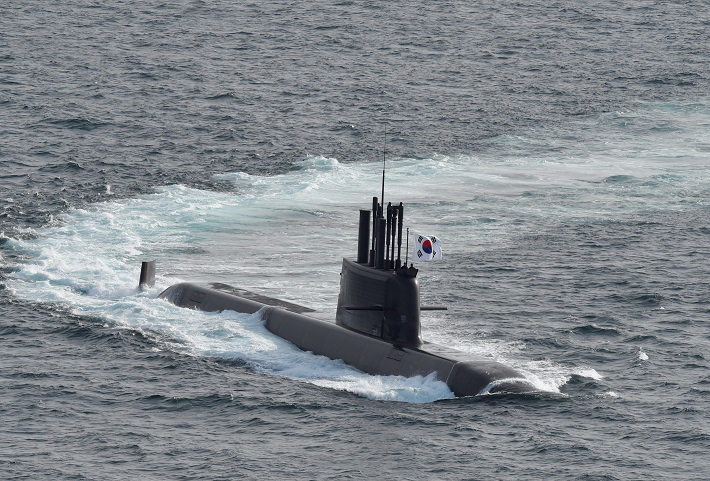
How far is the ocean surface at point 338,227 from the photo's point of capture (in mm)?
40031

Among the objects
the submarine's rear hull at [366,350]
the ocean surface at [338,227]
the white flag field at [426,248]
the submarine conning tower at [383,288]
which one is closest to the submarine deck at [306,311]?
the submarine's rear hull at [366,350]

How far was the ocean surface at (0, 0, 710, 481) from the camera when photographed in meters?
40.0

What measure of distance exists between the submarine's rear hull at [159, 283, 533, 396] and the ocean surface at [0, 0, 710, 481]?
0.45m

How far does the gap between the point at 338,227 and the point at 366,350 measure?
68.4ft

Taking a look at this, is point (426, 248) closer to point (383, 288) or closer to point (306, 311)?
point (383, 288)

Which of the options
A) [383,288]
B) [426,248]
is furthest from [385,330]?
[426,248]

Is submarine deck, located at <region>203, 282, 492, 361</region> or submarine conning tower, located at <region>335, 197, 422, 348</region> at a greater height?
submarine conning tower, located at <region>335, 197, 422, 348</region>

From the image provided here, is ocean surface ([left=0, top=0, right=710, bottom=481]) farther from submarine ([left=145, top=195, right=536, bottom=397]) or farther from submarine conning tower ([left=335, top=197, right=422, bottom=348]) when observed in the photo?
submarine conning tower ([left=335, top=197, right=422, bottom=348])

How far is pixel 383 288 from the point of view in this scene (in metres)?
45.2

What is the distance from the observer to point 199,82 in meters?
98.6

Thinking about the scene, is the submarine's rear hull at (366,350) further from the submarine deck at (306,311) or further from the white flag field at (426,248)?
the white flag field at (426,248)

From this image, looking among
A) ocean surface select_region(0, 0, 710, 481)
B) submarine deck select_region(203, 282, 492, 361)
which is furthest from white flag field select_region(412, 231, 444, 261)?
ocean surface select_region(0, 0, 710, 481)

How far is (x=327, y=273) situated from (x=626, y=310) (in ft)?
41.2

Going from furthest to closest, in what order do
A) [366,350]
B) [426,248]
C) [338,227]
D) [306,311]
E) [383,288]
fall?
[338,227] < [306,311] < [366,350] < [383,288] < [426,248]
